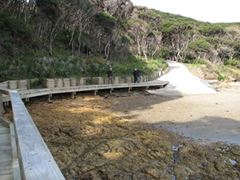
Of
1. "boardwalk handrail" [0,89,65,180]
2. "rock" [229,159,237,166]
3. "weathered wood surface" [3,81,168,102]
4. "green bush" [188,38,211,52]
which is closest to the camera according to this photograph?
"boardwalk handrail" [0,89,65,180]

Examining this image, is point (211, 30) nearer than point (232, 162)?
No

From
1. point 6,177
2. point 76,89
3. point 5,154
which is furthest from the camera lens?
point 76,89

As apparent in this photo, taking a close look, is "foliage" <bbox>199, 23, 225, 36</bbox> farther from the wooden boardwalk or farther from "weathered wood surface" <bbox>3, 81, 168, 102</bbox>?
the wooden boardwalk

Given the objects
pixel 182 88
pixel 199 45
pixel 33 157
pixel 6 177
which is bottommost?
pixel 182 88

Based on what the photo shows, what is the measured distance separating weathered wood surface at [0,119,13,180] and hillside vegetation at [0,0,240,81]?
12532mm

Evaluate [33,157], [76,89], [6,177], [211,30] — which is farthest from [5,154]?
[211,30]

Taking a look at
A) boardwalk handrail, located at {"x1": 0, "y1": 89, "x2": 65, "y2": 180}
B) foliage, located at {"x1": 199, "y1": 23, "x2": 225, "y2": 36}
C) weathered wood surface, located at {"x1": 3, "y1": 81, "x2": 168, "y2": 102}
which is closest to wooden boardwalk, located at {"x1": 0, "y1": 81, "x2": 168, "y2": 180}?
boardwalk handrail, located at {"x1": 0, "y1": 89, "x2": 65, "y2": 180}

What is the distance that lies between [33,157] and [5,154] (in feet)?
9.68

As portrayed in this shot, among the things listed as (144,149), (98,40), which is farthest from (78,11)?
(144,149)

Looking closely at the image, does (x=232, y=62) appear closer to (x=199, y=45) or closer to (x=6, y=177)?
(x=199, y=45)

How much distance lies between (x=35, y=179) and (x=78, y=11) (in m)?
31.9

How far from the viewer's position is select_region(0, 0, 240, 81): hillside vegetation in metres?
22.5

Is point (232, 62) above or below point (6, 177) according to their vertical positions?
above

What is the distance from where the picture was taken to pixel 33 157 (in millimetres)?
2549
